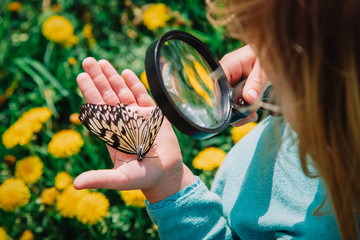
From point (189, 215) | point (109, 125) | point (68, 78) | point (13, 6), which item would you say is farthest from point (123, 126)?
point (13, 6)

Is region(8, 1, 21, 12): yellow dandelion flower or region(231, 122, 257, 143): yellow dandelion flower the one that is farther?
region(8, 1, 21, 12): yellow dandelion flower

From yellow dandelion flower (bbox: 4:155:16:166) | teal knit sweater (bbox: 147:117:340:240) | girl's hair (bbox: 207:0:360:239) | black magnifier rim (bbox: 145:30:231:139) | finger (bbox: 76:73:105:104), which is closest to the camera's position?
girl's hair (bbox: 207:0:360:239)

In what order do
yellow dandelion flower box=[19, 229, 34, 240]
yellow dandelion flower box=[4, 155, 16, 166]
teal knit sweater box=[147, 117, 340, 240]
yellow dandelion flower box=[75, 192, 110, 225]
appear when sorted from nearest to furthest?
teal knit sweater box=[147, 117, 340, 240] → yellow dandelion flower box=[75, 192, 110, 225] → yellow dandelion flower box=[19, 229, 34, 240] → yellow dandelion flower box=[4, 155, 16, 166]

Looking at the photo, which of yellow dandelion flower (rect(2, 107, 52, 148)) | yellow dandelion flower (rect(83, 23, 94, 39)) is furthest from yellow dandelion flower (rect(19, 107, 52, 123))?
yellow dandelion flower (rect(83, 23, 94, 39))

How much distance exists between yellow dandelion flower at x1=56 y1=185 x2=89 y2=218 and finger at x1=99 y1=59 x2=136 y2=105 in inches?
14.5

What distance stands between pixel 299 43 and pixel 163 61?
0.29 m

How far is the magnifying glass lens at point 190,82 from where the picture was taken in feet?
2.39

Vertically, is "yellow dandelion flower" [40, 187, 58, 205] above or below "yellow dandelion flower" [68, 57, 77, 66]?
below

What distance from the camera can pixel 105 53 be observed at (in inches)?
66.6

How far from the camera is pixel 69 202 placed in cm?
110

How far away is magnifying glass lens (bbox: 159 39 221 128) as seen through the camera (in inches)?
28.7

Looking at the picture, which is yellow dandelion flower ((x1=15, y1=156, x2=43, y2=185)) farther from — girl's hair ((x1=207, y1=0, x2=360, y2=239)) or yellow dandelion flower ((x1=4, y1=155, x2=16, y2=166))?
girl's hair ((x1=207, y1=0, x2=360, y2=239))

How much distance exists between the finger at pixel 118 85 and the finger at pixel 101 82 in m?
0.02

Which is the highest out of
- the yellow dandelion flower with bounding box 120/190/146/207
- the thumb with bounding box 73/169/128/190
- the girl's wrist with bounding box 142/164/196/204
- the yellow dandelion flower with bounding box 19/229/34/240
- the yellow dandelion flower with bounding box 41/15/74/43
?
the yellow dandelion flower with bounding box 41/15/74/43
